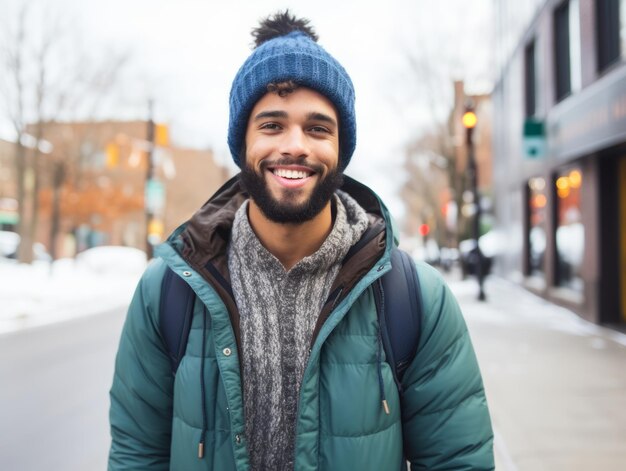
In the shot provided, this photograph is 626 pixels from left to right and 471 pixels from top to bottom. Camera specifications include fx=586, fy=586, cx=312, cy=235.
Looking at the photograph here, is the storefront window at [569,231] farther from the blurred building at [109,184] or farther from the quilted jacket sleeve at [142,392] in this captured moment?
the blurred building at [109,184]

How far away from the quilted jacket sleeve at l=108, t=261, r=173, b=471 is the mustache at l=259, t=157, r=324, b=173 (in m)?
0.50

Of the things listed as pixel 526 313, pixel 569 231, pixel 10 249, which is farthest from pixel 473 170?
pixel 10 249

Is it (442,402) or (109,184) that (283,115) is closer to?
(442,402)

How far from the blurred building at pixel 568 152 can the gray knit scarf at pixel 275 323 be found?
8921 mm

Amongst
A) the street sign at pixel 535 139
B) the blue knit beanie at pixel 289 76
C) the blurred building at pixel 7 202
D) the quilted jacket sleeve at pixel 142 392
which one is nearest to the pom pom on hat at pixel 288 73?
the blue knit beanie at pixel 289 76

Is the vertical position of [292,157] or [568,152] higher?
[568,152]

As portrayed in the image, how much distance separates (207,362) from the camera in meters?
1.77

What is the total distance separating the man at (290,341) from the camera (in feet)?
5.64

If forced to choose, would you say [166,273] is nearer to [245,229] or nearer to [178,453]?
[245,229]

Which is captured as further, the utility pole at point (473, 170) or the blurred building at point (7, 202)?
the blurred building at point (7, 202)

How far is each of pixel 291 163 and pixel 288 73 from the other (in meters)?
0.29

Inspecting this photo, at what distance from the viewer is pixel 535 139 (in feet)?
46.8

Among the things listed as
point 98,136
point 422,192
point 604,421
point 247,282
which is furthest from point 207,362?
point 422,192

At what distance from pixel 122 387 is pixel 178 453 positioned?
0.95 feet
